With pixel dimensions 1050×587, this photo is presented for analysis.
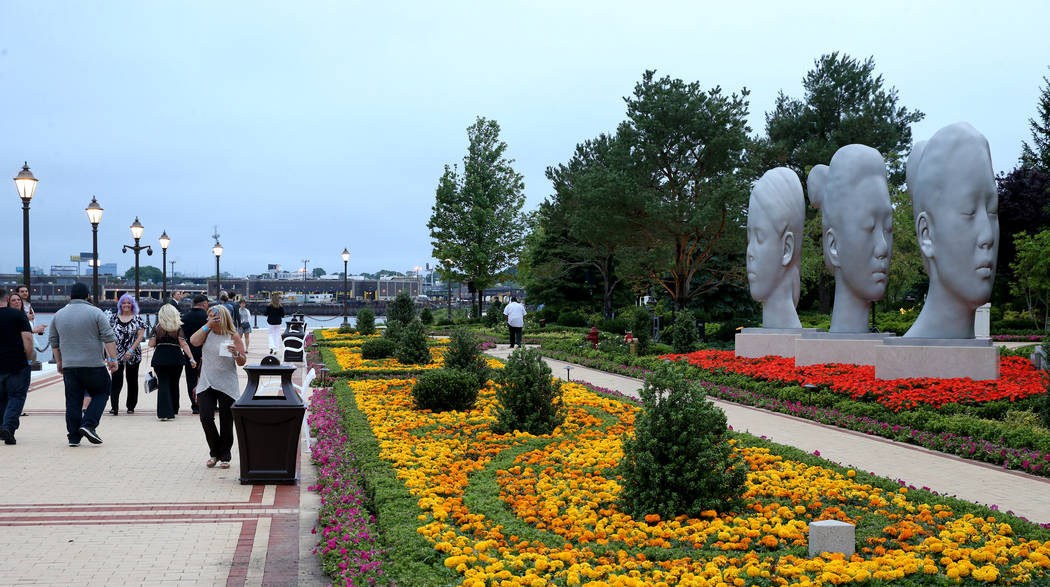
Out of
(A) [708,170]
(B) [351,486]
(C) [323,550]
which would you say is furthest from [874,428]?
(A) [708,170]

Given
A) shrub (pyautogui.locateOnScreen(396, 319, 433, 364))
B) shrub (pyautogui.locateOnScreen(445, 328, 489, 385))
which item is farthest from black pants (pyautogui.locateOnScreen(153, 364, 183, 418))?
shrub (pyautogui.locateOnScreen(396, 319, 433, 364))

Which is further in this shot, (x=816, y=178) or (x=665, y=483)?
(x=816, y=178)

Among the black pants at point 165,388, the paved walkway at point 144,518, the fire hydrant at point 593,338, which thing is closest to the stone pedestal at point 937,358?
the paved walkway at point 144,518

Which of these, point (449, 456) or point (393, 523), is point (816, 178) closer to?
point (449, 456)

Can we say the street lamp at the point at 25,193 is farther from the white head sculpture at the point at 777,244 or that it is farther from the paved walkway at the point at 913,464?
the white head sculpture at the point at 777,244

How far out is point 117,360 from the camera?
10.2 m

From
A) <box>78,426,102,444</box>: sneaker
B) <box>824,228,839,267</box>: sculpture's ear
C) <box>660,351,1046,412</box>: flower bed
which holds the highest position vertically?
<box>824,228,839,267</box>: sculpture's ear

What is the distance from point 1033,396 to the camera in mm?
10750

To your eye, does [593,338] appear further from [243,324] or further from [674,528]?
[674,528]

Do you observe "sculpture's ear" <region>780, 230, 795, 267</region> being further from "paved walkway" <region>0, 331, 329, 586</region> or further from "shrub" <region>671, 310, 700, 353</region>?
"paved walkway" <region>0, 331, 329, 586</region>

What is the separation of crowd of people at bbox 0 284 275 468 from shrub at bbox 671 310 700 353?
12.9 metres

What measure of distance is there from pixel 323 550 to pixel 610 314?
35.8 m

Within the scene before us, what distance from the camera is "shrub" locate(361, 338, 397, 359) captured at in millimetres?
19859

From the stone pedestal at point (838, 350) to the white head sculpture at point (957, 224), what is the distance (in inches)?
78.0
